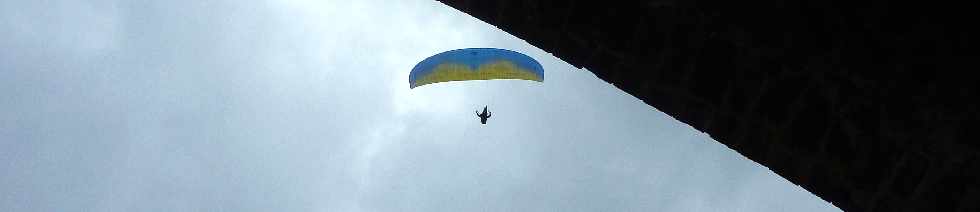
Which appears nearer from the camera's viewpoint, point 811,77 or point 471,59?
point 811,77

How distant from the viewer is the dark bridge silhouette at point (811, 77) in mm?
4512

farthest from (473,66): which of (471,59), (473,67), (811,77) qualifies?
(811,77)

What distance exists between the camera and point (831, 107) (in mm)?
5004

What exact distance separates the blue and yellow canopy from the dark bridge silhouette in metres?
21.9

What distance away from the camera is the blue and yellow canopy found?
27.3 meters

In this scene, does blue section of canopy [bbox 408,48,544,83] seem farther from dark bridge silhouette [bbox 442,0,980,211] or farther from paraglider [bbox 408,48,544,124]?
dark bridge silhouette [bbox 442,0,980,211]

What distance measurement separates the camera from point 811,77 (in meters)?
4.87

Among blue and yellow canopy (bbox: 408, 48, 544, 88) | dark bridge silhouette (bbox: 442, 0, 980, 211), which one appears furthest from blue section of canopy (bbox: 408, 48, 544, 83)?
dark bridge silhouette (bbox: 442, 0, 980, 211)

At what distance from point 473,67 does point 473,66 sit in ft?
0.19

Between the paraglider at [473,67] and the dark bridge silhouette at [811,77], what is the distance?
863 inches

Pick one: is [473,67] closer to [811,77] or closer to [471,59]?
[471,59]

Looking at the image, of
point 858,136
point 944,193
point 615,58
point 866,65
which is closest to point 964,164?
point 944,193

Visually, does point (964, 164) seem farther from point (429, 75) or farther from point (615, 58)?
point (429, 75)

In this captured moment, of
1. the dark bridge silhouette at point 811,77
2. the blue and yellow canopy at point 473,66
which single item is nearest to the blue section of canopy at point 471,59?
the blue and yellow canopy at point 473,66
